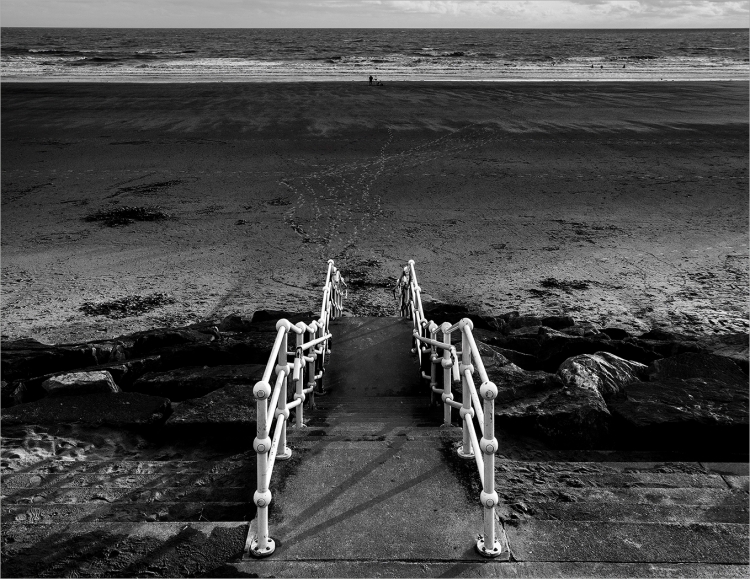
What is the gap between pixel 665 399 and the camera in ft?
16.2

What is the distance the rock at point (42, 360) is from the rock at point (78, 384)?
3.63ft

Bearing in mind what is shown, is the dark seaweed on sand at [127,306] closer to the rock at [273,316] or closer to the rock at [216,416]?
the rock at [273,316]

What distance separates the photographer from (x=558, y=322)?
829 cm

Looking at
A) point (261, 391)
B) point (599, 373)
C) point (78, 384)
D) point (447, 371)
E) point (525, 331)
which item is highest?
point (261, 391)

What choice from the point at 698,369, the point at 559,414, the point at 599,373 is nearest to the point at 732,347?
the point at 698,369

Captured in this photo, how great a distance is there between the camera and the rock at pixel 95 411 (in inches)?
190

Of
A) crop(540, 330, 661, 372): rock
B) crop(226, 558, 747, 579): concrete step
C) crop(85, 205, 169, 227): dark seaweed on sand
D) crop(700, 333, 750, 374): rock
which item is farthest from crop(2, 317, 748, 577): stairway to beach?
crop(85, 205, 169, 227): dark seaweed on sand

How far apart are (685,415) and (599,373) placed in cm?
97

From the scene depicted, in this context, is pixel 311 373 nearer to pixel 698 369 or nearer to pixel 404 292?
pixel 404 292

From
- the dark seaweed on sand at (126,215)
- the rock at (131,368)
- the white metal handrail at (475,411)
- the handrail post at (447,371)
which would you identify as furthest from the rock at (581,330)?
the dark seaweed on sand at (126,215)

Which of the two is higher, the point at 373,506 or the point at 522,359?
the point at 373,506

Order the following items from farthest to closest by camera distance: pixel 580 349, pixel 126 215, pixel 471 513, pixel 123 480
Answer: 1. pixel 126 215
2. pixel 580 349
3. pixel 123 480
4. pixel 471 513

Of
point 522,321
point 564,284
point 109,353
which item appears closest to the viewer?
point 109,353

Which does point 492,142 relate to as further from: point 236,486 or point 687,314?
point 236,486
